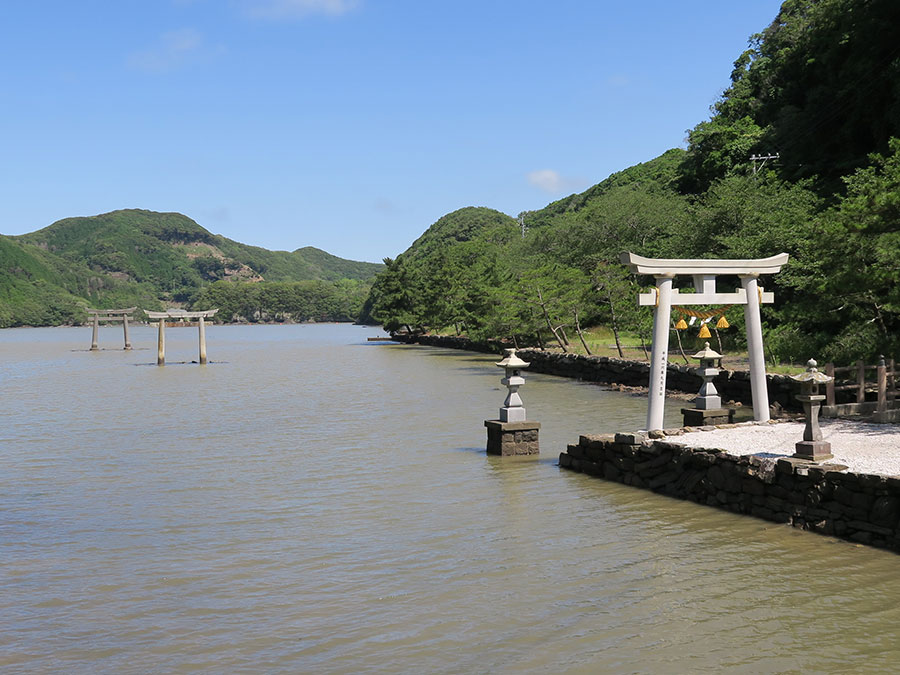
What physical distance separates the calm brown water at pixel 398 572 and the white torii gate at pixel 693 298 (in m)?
2.16

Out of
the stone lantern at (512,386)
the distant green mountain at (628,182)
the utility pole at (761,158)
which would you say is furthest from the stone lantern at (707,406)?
the distant green mountain at (628,182)

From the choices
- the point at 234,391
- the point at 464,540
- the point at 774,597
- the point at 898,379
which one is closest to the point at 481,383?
the point at 234,391

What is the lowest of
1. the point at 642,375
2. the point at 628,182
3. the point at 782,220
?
the point at 642,375

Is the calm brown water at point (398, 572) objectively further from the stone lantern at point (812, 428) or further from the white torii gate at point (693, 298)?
the white torii gate at point (693, 298)

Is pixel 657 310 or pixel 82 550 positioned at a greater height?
pixel 657 310

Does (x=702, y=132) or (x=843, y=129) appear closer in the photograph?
(x=843, y=129)

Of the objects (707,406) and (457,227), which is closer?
(707,406)

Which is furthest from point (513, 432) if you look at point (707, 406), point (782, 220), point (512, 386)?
point (782, 220)

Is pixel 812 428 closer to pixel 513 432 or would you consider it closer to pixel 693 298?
pixel 693 298

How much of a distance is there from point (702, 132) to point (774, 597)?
165ft

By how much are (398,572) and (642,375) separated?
72.5ft

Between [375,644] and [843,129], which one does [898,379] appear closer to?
[375,644]

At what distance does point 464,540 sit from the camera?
35.8 ft

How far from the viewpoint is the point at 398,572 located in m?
9.55
